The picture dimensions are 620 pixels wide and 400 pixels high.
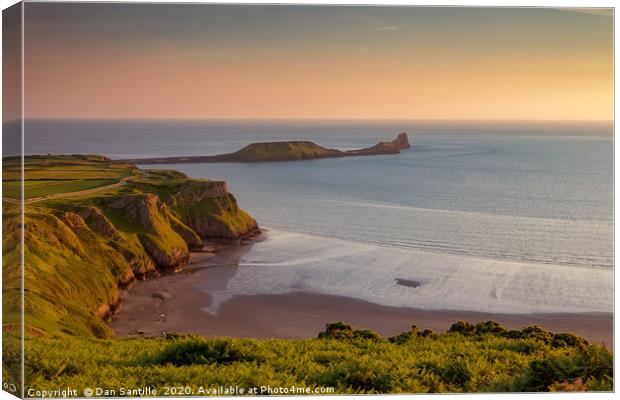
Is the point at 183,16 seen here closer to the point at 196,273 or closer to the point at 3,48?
the point at 3,48

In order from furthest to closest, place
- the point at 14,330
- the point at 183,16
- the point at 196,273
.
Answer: the point at 196,273
the point at 183,16
the point at 14,330

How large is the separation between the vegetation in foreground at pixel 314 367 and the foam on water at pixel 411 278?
2.00 metres

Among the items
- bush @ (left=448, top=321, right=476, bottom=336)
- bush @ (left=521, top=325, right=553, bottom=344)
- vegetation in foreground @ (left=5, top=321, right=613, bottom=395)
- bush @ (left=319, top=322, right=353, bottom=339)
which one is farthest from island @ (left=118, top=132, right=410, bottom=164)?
vegetation in foreground @ (left=5, top=321, right=613, bottom=395)

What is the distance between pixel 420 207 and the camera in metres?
14.3

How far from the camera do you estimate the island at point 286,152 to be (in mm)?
13758

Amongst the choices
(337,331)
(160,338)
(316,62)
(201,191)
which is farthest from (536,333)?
(201,191)

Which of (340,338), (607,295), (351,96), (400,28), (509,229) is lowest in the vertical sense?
(340,338)

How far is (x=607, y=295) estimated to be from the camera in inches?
503

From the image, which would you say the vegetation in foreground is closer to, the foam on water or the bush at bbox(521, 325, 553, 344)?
the bush at bbox(521, 325, 553, 344)

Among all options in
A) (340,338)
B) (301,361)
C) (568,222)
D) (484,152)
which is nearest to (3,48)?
(301,361)

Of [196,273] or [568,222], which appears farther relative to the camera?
[196,273]

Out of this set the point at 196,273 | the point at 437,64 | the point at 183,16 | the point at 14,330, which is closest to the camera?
the point at 14,330

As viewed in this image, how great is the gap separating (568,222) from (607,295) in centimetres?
145

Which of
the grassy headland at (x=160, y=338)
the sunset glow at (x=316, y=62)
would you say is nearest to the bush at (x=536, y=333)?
the grassy headland at (x=160, y=338)
